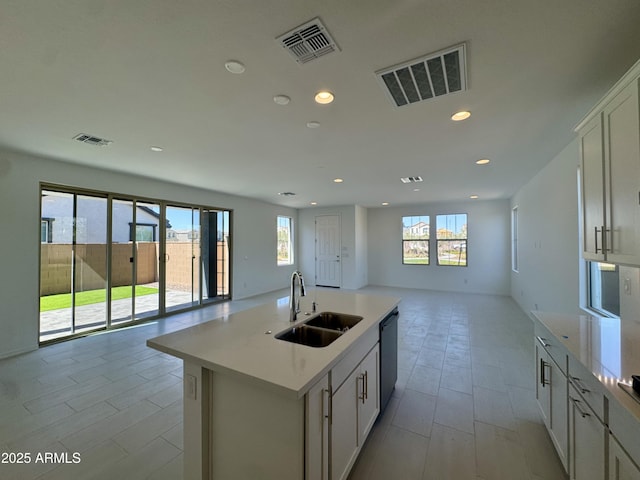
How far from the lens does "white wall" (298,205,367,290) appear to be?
787 centimetres

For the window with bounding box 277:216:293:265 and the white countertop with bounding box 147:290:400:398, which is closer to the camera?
the white countertop with bounding box 147:290:400:398

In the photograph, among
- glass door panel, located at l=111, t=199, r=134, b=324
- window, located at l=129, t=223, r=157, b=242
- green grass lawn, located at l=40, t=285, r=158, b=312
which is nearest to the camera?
green grass lawn, located at l=40, t=285, r=158, b=312

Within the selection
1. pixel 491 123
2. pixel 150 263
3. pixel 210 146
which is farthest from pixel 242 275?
pixel 491 123

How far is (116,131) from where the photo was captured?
8.79 feet

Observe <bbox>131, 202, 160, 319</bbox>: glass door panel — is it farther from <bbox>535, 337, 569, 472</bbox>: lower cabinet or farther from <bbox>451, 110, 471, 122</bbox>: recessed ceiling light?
<bbox>535, 337, 569, 472</bbox>: lower cabinet

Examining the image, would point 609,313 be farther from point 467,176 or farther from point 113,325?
point 113,325

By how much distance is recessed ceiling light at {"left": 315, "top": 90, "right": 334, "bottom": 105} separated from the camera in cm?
201

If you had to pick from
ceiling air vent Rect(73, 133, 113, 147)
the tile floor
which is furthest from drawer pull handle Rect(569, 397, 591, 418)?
ceiling air vent Rect(73, 133, 113, 147)

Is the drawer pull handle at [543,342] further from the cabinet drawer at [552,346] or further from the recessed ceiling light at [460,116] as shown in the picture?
the recessed ceiling light at [460,116]

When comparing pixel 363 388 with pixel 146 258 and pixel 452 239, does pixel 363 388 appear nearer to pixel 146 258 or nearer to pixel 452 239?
pixel 146 258

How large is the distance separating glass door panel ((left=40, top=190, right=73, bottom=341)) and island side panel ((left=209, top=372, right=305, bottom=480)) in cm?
406

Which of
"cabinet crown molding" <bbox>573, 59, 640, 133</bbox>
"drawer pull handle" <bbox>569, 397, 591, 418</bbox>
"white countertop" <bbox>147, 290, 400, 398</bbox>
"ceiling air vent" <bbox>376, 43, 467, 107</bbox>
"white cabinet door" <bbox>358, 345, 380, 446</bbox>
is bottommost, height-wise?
"white cabinet door" <bbox>358, 345, 380, 446</bbox>

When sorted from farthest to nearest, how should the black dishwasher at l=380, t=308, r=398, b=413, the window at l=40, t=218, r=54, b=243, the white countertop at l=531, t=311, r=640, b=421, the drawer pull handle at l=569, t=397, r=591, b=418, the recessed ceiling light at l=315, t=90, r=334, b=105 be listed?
the window at l=40, t=218, r=54, b=243
the black dishwasher at l=380, t=308, r=398, b=413
the recessed ceiling light at l=315, t=90, r=334, b=105
the drawer pull handle at l=569, t=397, r=591, b=418
the white countertop at l=531, t=311, r=640, b=421

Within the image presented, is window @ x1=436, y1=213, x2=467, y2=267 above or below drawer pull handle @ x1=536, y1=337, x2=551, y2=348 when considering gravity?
above
